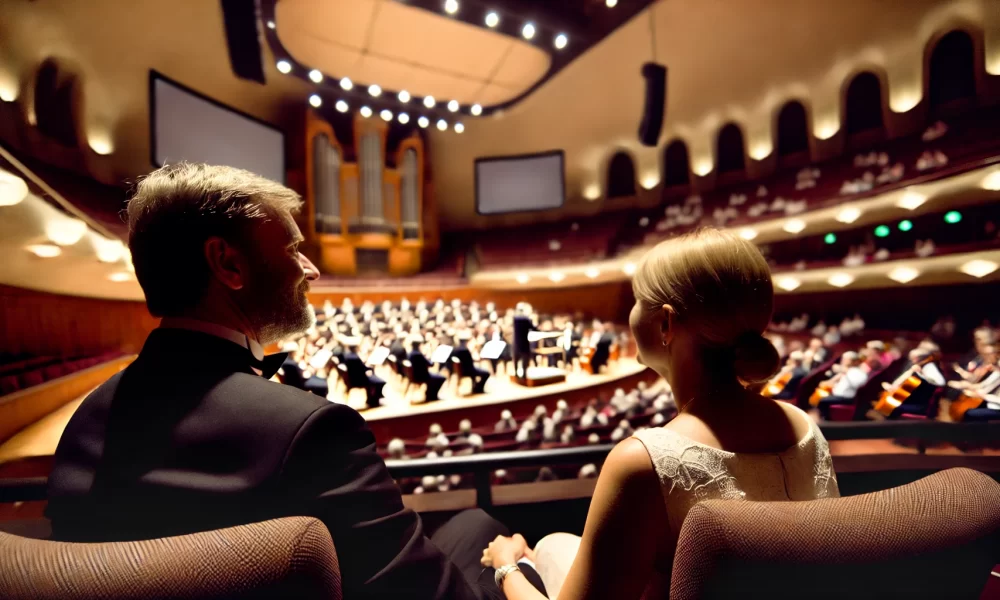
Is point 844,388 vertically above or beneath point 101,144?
beneath

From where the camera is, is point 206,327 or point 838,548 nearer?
point 838,548

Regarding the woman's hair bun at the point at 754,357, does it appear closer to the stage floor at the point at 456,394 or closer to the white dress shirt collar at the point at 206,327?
the white dress shirt collar at the point at 206,327

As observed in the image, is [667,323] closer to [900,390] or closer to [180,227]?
[180,227]

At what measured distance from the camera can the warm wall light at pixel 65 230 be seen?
43.3 inches

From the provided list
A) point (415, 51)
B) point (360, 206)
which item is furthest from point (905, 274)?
point (360, 206)

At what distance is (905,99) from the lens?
330 centimetres

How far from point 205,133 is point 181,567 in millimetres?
2469

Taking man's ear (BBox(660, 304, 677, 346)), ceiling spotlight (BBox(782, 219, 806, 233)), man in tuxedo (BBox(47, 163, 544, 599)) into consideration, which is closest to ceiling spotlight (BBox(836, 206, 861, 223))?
ceiling spotlight (BBox(782, 219, 806, 233))

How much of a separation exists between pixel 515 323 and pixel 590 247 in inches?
41.2

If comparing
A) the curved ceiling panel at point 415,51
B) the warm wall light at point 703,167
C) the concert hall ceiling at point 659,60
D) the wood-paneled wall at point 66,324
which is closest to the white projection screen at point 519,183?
the concert hall ceiling at point 659,60

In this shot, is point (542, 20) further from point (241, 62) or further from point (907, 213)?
point (907, 213)

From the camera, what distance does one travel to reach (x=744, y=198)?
4.21 meters

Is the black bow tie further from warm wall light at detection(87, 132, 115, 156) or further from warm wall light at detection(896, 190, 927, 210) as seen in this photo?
warm wall light at detection(896, 190, 927, 210)

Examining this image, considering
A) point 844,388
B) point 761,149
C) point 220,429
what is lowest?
point 844,388
